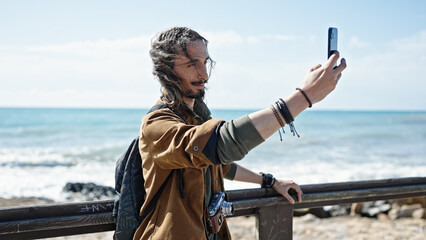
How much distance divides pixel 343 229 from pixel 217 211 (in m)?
6.55

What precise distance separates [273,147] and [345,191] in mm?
19945

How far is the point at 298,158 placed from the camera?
19328 millimetres

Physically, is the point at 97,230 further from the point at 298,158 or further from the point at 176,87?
the point at 298,158

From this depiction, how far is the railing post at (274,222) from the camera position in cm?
243

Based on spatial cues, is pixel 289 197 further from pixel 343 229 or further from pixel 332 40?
pixel 343 229

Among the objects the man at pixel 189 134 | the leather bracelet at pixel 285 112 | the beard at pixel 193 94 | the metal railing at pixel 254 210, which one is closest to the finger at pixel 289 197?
the metal railing at pixel 254 210

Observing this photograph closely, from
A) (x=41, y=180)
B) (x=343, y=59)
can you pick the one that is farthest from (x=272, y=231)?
(x=41, y=180)

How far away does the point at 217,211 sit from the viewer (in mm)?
1839

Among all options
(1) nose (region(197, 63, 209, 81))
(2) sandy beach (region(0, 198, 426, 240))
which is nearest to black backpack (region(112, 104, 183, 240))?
(1) nose (region(197, 63, 209, 81))

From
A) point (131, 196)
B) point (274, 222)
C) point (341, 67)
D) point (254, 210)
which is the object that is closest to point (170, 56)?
point (131, 196)

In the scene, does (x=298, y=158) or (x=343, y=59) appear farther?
(x=298, y=158)

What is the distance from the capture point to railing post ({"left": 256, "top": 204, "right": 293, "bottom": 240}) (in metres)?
2.43

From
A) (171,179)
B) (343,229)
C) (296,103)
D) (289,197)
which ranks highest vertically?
(296,103)

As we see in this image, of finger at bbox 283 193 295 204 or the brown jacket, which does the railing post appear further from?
the brown jacket
